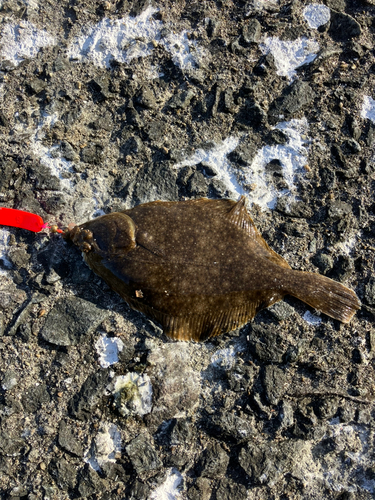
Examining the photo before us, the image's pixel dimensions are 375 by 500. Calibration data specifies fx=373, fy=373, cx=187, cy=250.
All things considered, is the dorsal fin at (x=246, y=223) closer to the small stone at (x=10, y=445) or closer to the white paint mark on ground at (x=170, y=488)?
the white paint mark on ground at (x=170, y=488)

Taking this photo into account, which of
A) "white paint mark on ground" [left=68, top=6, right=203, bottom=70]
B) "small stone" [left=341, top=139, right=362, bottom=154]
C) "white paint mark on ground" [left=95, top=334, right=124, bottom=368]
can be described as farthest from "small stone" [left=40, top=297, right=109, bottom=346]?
"small stone" [left=341, top=139, right=362, bottom=154]

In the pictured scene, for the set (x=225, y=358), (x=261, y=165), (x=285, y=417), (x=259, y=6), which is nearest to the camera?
(x=285, y=417)

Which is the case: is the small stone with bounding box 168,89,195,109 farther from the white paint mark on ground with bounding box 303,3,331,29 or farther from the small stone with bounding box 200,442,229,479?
the small stone with bounding box 200,442,229,479

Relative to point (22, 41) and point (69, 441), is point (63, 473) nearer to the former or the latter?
point (69, 441)

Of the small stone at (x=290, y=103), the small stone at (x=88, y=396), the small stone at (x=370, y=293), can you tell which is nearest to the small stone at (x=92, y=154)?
the small stone at (x=290, y=103)

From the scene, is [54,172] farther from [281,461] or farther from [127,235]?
[281,461]

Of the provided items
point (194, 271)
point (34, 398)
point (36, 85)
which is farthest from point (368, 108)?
point (34, 398)

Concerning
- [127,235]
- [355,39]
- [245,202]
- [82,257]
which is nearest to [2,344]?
[82,257]
